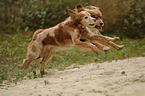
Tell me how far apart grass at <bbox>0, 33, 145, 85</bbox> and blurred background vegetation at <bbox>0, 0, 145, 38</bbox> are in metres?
1.17

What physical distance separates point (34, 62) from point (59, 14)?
190 inches

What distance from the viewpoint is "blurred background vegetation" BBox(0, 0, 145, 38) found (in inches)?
491

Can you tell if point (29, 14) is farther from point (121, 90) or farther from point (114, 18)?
point (121, 90)

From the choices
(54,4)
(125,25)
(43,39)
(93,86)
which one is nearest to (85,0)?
(54,4)

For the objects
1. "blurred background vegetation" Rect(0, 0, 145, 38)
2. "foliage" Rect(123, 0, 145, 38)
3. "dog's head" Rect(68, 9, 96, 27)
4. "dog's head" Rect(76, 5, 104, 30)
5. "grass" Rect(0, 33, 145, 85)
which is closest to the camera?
"dog's head" Rect(68, 9, 96, 27)

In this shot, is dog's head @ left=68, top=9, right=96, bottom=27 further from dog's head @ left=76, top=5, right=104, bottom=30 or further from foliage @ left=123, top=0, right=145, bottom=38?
foliage @ left=123, top=0, right=145, bottom=38

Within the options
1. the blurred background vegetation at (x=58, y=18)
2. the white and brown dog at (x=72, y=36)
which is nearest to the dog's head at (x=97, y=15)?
the white and brown dog at (x=72, y=36)

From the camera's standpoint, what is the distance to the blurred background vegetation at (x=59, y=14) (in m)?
12.5

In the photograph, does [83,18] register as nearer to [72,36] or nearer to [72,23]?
[72,23]

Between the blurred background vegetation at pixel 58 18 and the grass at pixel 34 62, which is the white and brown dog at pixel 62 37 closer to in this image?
the grass at pixel 34 62

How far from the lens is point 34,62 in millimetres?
8648

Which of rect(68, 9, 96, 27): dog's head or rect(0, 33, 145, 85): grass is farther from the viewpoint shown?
rect(0, 33, 145, 85): grass

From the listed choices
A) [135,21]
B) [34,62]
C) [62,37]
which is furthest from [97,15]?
[135,21]

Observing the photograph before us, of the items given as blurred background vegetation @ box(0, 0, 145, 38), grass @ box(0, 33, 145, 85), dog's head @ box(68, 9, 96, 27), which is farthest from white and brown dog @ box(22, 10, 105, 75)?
blurred background vegetation @ box(0, 0, 145, 38)
